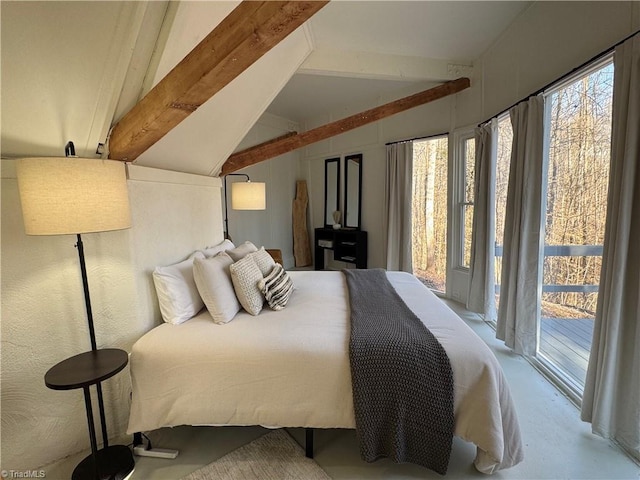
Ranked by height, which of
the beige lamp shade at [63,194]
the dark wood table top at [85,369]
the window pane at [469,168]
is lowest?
the dark wood table top at [85,369]

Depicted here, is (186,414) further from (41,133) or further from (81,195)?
(41,133)

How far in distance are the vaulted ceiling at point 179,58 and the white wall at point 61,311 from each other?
30cm

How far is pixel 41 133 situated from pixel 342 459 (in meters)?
2.27

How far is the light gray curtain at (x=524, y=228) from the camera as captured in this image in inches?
96.3

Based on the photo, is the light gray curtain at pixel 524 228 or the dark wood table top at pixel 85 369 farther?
the light gray curtain at pixel 524 228

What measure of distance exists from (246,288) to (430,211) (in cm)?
331

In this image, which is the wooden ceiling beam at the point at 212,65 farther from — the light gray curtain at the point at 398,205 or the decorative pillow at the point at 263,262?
the light gray curtain at the point at 398,205

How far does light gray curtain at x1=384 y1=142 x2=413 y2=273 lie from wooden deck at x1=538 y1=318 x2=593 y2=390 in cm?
220

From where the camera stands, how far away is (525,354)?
8.82 ft

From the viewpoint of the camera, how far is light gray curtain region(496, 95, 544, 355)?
2445mm

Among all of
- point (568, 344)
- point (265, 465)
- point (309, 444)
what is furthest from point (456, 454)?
point (568, 344)

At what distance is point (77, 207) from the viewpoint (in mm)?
1338

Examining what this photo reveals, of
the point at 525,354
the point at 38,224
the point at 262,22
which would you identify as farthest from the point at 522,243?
the point at 38,224

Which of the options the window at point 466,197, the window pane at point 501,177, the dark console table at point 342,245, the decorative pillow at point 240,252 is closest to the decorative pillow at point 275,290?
the decorative pillow at point 240,252
